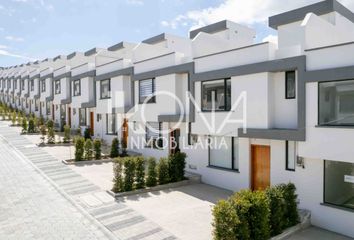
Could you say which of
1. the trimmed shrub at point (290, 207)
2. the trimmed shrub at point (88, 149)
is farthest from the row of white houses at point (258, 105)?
the trimmed shrub at point (88, 149)

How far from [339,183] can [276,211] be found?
287 centimetres

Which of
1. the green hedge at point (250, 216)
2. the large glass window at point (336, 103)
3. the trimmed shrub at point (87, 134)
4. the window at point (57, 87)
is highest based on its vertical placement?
the window at point (57, 87)

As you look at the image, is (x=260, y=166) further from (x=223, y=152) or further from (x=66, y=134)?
(x=66, y=134)

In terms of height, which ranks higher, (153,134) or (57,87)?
(57,87)

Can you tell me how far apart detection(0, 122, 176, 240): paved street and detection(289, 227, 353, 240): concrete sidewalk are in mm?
4143

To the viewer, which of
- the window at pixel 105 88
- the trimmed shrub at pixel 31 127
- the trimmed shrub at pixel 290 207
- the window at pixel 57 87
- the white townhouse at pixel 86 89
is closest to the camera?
the trimmed shrub at pixel 290 207

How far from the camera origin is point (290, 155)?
11539 millimetres

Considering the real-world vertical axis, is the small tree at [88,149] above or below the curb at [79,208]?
above

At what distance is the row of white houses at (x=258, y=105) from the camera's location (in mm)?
9852

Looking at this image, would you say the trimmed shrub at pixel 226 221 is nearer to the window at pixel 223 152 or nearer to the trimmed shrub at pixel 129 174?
the trimmed shrub at pixel 129 174

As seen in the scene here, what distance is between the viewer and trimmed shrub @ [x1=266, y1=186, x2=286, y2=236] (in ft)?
29.5

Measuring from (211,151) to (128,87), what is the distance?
30.2 feet

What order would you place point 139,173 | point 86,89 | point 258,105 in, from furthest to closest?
point 86,89 → point 139,173 → point 258,105

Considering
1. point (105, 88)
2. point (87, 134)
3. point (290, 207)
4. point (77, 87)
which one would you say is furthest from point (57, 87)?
point (290, 207)
